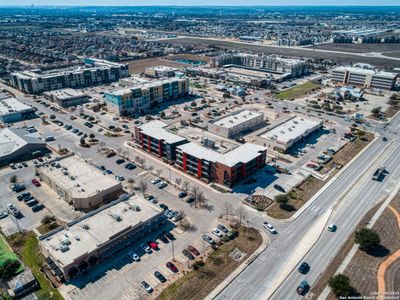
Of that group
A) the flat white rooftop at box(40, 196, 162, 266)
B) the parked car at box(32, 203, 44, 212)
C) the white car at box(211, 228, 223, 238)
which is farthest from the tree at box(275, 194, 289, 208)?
the parked car at box(32, 203, 44, 212)

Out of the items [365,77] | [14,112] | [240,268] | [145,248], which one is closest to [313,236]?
[240,268]

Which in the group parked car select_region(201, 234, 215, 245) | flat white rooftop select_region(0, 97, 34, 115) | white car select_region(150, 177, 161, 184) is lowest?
white car select_region(150, 177, 161, 184)

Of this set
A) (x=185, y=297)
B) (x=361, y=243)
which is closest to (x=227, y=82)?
(x=361, y=243)

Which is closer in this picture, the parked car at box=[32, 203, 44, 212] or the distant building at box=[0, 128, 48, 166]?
the parked car at box=[32, 203, 44, 212]

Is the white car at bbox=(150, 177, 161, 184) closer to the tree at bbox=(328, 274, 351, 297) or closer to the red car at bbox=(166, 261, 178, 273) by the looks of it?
the red car at bbox=(166, 261, 178, 273)

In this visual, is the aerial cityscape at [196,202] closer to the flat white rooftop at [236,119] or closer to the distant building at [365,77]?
the flat white rooftop at [236,119]

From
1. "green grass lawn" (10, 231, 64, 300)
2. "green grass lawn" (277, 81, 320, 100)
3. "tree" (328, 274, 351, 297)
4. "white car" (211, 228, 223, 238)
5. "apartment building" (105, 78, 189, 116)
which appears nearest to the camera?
"tree" (328, 274, 351, 297)

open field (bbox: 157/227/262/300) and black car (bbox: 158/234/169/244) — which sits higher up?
open field (bbox: 157/227/262/300)
